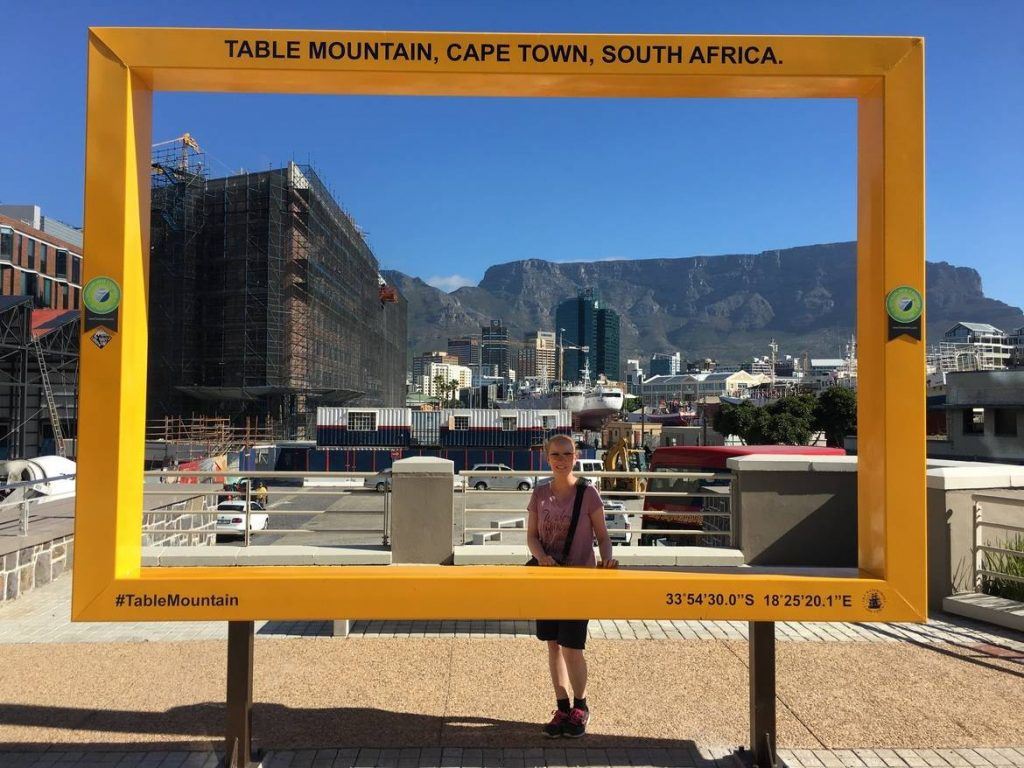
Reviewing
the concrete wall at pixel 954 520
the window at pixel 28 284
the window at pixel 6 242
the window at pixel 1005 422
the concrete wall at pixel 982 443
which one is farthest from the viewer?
the window at pixel 28 284

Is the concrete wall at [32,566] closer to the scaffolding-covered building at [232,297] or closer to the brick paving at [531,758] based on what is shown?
the brick paving at [531,758]

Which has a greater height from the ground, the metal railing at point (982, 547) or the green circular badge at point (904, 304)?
the green circular badge at point (904, 304)

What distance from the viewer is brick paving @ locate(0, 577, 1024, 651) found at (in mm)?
6223

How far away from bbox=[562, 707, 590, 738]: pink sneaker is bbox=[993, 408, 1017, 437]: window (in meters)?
40.4

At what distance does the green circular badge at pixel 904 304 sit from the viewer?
11.3 feet

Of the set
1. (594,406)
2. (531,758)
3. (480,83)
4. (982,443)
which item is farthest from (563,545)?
(594,406)

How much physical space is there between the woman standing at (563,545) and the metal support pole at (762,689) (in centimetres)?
95

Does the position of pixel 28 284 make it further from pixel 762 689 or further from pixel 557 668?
pixel 762 689

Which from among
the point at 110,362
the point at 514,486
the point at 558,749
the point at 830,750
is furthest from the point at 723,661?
the point at 514,486

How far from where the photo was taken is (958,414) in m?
38.9

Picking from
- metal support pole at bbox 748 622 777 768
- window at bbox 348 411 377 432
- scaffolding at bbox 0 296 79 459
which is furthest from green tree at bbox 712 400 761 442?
metal support pole at bbox 748 622 777 768

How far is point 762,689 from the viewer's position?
385cm

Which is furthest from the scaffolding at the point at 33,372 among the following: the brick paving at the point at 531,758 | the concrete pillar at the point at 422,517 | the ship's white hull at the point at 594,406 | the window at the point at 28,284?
the ship's white hull at the point at 594,406

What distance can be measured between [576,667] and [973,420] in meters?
43.2
